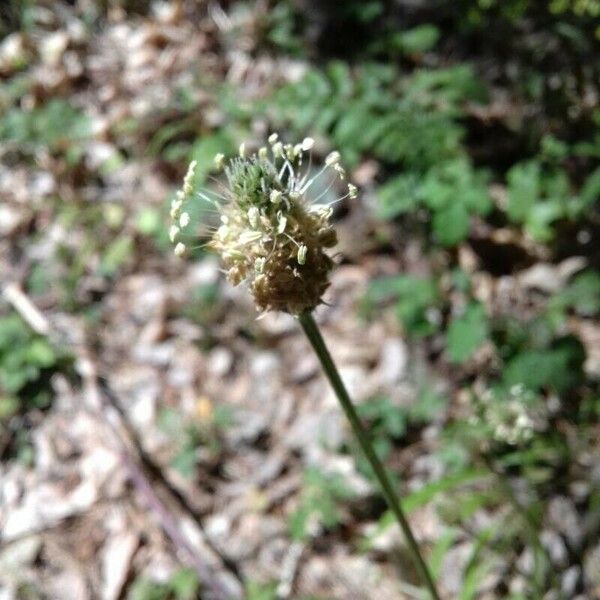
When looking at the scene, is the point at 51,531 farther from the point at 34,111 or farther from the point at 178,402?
the point at 34,111

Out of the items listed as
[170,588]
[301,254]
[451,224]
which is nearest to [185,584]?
[170,588]

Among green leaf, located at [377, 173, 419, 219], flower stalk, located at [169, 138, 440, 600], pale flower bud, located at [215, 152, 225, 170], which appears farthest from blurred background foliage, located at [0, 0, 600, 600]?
pale flower bud, located at [215, 152, 225, 170]

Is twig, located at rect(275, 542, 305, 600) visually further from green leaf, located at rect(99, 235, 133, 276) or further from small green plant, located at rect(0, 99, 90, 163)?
small green plant, located at rect(0, 99, 90, 163)

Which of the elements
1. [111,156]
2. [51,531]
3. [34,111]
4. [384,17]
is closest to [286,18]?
[384,17]

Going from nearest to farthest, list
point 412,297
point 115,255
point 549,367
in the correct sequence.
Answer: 1. point 549,367
2. point 412,297
3. point 115,255

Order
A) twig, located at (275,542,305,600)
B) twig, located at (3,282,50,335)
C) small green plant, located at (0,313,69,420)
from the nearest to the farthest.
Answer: twig, located at (275,542,305,600)
small green plant, located at (0,313,69,420)
twig, located at (3,282,50,335)

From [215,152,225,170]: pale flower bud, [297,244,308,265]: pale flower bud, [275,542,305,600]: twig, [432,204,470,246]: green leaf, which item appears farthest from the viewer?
[432,204,470,246]: green leaf

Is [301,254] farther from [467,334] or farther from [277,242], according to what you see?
[467,334]
